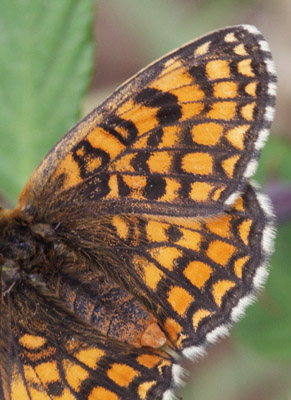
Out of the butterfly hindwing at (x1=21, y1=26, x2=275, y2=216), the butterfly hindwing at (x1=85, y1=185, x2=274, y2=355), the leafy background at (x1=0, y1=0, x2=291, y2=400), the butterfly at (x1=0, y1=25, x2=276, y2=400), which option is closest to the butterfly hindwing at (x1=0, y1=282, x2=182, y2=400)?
the butterfly at (x1=0, y1=25, x2=276, y2=400)

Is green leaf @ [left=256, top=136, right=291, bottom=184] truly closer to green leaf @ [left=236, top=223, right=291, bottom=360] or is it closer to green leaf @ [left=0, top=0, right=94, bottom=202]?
green leaf @ [left=236, top=223, right=291, bottom=360]

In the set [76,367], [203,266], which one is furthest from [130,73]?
[76,367]

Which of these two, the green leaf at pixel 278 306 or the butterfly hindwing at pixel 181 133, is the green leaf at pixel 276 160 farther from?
the butterfly hindwing at pixel 181 133

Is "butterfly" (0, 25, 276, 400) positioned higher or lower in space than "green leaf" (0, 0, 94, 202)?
lower

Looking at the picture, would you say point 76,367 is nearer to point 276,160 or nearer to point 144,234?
point 144,234

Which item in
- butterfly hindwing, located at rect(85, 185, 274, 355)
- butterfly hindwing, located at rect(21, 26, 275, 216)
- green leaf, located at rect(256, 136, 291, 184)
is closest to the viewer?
butterfly hindwing, located at rect(21, 26, 275, 216)

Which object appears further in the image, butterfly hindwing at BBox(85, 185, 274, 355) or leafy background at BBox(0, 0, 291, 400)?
leafy background at BBox(0, 0, 291, 400)

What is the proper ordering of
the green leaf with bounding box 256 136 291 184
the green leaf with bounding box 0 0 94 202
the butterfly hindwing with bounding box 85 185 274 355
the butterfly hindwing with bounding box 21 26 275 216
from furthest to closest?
the green leaf with bounding box 256 136 291 184
the green leaf with bounding box 0 0 94 202
the butterfly hindwing with bounding box 85 185 274 355
the butterfly hindwing with bounding box 21 26 275 216
